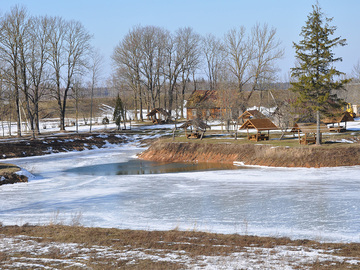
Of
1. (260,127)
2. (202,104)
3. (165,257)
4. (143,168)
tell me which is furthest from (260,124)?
(202,104)

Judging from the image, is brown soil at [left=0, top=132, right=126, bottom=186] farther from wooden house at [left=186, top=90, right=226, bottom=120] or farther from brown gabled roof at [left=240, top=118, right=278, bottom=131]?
brown gabled roof at [left=240, top=118, right=278, bottom=131]

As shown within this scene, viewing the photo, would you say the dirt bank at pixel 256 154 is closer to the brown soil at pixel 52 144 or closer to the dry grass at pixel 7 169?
the brown soil at pixel 52 144

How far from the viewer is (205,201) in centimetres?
1700

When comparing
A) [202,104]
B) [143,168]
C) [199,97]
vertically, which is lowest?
[143,168]

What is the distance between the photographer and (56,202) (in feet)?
57.2

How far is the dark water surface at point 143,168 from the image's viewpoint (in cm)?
2860

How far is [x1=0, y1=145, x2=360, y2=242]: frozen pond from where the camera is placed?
42.1 ft

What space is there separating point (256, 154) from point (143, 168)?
8.91 metres

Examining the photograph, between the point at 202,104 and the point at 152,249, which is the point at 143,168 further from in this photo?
the point at 202,104

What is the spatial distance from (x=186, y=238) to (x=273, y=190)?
876cm

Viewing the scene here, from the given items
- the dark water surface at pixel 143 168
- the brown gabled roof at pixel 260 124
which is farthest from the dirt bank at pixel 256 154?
the brown gabled roof at pixel 260 124

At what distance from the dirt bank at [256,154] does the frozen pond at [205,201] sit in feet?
6.28

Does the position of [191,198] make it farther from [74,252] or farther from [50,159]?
[50,159]

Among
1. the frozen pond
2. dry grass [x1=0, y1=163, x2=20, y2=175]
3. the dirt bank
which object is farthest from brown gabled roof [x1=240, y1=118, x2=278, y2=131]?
dry grass [x1=0, y1=163, x2=20, y2=175]
